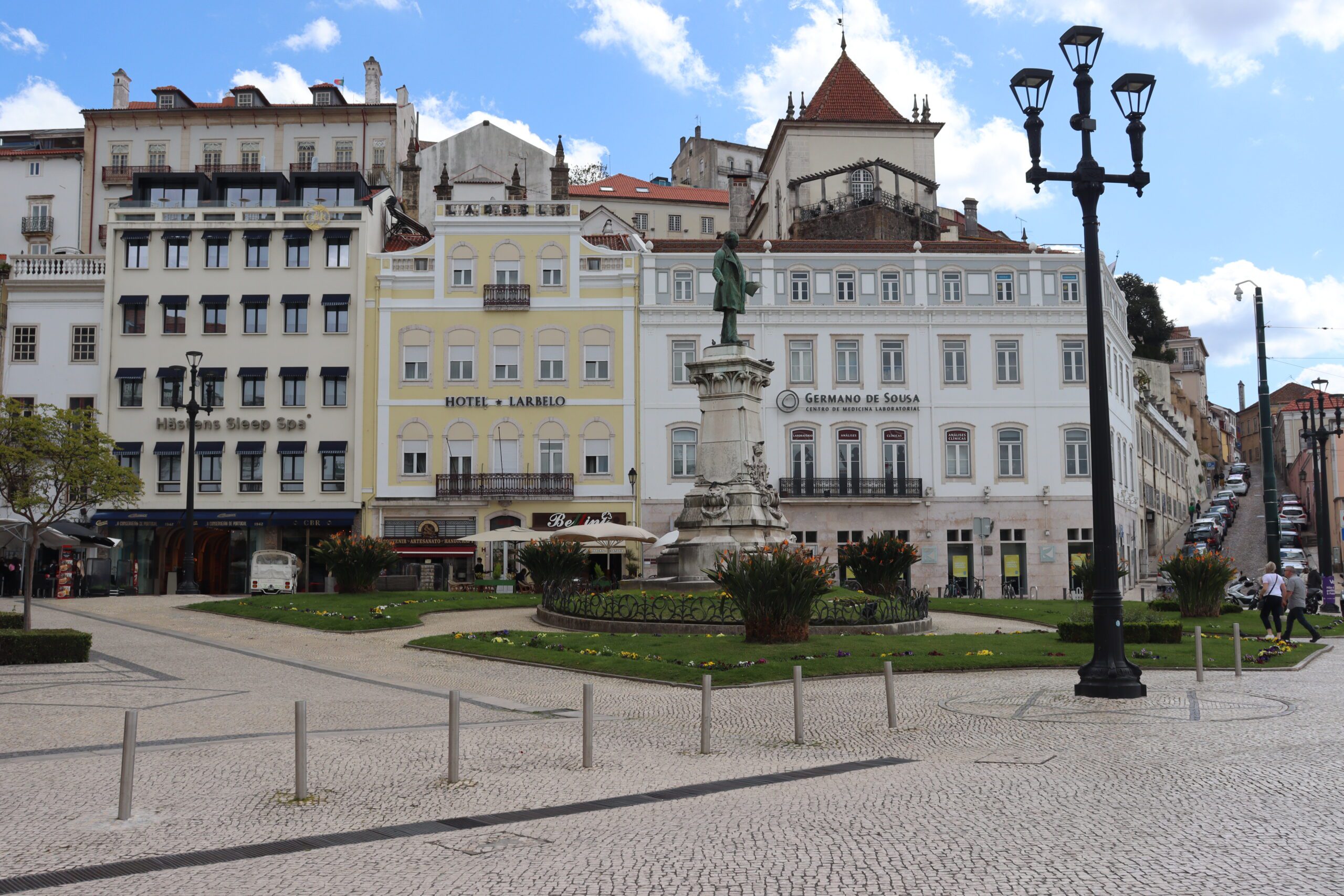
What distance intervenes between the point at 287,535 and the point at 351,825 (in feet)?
142

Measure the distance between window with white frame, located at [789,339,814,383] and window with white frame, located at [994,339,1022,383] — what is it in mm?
7582

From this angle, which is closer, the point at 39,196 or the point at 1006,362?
the point at 1006,362

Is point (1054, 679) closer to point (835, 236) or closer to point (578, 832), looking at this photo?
point (578, 832)

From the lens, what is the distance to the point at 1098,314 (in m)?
15.5

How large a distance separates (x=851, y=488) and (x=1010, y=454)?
6686mm

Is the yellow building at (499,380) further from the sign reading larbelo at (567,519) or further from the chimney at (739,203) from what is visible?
the chimney at (739,203)

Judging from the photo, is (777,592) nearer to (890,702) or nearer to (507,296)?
(890,702)

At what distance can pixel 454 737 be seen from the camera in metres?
10.5

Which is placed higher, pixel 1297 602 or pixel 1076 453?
pixel 1076 453

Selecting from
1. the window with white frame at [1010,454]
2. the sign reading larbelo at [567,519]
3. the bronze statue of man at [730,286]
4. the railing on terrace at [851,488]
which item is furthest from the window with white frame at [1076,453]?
the bronze statue of man at [730,286]

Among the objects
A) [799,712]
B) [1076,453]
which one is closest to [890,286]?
[1076,453]

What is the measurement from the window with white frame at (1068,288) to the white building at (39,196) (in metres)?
47.7

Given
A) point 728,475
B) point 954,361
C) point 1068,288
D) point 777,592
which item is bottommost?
point 777,592

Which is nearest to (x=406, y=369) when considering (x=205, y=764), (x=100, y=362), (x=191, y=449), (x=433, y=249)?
(x=433, y=249)
